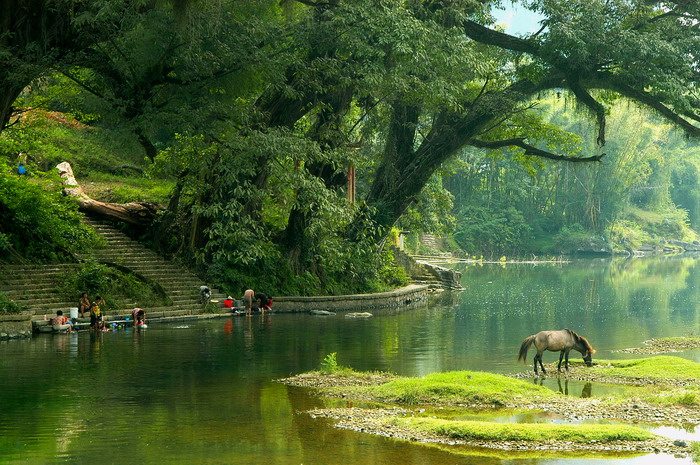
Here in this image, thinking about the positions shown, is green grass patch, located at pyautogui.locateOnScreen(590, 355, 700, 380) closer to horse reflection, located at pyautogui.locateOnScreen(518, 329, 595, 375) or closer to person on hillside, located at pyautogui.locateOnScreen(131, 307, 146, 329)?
horse reflection, located at pyautogui.locateOnScreen(518, 329, 595, 375)

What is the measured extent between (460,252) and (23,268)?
193 feet

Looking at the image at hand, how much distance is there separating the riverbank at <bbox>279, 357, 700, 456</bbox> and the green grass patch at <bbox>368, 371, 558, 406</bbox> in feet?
0.05

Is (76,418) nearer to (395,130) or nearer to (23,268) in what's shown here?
(23,268)

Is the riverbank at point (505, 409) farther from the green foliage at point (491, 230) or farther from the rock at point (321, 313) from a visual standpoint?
the green foliage at point (491, 230)

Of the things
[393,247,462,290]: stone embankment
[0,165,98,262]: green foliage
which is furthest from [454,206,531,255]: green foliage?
[0,165,98,262]: green foliage

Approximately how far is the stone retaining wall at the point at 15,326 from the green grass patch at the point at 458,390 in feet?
34.6

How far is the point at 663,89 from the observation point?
2617 centimetres

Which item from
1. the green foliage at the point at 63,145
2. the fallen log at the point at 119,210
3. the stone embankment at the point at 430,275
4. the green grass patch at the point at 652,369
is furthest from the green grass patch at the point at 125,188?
the green grass patch at the point at 652,369

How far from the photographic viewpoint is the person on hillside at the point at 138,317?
23297mm

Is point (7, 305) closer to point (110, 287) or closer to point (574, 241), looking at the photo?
point (110, 287)

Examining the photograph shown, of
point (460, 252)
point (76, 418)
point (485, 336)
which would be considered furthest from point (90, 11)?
point (460, 252)

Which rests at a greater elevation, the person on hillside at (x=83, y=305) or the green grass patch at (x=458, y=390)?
the person on hillside at (x=83, y=305)

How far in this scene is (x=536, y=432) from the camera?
34.7ft

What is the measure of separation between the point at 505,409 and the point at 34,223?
57.5 ft
